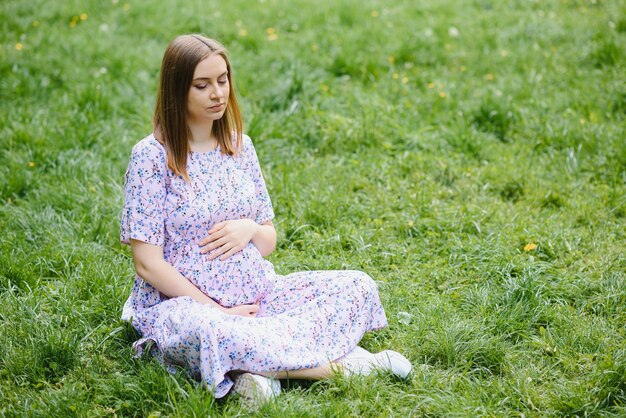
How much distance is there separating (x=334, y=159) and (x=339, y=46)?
169cm

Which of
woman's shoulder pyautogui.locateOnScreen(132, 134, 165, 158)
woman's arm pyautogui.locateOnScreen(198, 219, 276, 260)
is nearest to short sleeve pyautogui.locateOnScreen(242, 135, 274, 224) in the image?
woman's arm pyautogui.locateOnScreen(198, 219, 276, 260)

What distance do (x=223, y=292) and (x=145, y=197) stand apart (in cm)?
49

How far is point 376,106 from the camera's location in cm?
503

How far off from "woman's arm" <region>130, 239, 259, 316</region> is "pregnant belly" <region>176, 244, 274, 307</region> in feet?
0.21

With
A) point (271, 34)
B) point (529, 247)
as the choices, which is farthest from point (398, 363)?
point (271, 34)

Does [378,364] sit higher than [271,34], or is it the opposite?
[271,34]

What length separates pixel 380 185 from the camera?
429 cm

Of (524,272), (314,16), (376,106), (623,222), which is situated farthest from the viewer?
(314,16)

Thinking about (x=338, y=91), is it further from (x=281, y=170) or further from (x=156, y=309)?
(x=156, y=309)

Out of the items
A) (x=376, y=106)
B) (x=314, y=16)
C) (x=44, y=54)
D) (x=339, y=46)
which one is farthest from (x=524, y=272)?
(x=44, y=54)

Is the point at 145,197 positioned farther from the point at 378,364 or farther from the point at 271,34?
the point at 271,34

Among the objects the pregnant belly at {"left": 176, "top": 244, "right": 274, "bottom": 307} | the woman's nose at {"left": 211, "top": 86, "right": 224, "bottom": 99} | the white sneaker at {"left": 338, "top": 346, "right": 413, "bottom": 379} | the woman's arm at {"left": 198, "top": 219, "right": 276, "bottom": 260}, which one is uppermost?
the woman's nose at {"left": 211, "top": 86, "right": 224, "bottom": 99}

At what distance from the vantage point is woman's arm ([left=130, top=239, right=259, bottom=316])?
2.67m

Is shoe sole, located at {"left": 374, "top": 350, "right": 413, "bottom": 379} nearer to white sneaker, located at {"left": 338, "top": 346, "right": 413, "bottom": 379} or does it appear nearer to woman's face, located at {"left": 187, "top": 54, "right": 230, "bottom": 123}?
white sneaker, located at {"left": 338, "top": 346, "right": 413, "bottom": 379}
